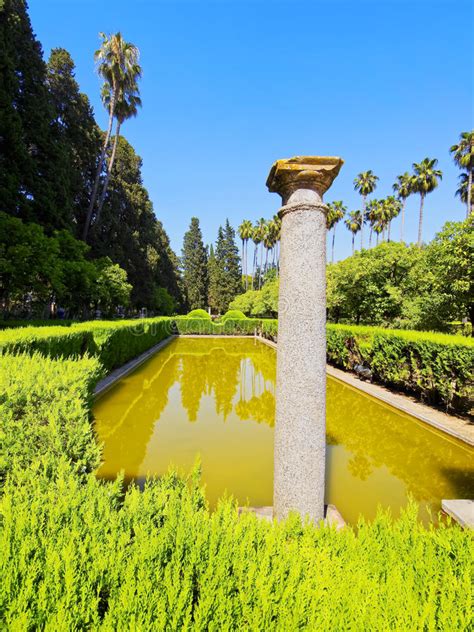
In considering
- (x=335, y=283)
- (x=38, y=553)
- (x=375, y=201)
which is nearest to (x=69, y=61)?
(x=335, y=283)

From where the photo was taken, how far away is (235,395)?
10.6 meters

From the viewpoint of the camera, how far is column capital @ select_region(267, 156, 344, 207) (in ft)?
10.3

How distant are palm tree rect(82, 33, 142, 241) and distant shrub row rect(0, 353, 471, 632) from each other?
26161mm

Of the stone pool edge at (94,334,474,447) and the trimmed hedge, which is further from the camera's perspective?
the stone pool edge at (94,334,474,447)

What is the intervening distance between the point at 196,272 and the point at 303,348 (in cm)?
6041

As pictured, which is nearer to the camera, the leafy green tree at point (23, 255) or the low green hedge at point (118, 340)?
the low green hedge at point (118, 340)

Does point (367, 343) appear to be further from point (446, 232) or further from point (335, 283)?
point (335, 283)

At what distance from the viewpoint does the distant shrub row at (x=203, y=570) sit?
1362 millimetres

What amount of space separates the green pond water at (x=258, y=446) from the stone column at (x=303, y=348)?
0.61m

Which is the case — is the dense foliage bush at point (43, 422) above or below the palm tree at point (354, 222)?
below

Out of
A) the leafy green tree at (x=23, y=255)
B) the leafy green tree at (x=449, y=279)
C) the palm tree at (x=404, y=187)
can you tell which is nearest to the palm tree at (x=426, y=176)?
the palm tree at (x=404, y=187)

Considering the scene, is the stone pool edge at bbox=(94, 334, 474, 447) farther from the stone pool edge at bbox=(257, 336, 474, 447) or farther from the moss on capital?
the moss on capital

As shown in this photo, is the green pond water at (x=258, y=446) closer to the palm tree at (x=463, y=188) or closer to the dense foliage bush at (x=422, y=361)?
the dense foliage bush at (x=422, y=361)

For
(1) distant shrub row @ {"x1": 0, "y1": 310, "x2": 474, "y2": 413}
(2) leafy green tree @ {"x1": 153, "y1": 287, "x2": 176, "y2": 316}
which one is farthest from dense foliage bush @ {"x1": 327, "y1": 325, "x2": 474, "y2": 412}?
(2) leafy green tree @ {"x1": 153, "y1": 287, "x2": 176, "y2": 316}
